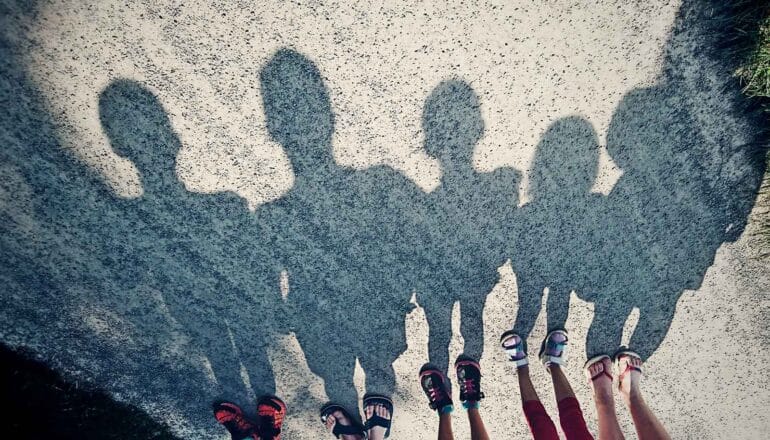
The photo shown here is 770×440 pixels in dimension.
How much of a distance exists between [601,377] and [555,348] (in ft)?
1.49

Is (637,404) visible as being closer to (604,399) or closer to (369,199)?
(604,399)

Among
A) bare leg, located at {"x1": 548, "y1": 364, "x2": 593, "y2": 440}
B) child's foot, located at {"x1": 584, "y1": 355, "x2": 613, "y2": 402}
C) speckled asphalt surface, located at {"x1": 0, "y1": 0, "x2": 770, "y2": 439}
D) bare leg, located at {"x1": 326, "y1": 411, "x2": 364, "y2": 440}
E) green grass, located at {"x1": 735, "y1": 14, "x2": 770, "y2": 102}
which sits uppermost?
green grass, located at {"x1": 735, "y1": 14, "x2": 770, "y2": 102}

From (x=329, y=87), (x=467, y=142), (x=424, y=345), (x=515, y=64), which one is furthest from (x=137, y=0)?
(x=424, y=345)

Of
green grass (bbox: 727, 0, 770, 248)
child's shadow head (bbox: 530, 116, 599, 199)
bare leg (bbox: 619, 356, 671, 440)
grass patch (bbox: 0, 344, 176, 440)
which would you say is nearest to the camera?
green grass (bbox: 727, 0, 770, 248)

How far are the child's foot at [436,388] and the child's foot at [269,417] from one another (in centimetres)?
120

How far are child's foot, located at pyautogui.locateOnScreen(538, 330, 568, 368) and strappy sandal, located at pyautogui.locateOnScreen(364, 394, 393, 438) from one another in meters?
1.32

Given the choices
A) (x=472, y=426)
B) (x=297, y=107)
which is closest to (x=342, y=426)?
(x=472, y=426)

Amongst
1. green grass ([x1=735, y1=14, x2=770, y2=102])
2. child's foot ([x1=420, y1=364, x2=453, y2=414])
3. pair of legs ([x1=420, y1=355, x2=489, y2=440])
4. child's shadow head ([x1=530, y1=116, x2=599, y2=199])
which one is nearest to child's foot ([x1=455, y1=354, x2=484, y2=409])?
pair of legs ([x1=420, y1=355, x2=489, y2=440])

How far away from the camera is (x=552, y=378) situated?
255 centimetres

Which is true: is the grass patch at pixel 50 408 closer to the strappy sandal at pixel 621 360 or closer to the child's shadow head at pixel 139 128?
the child's shadow head at pixel 139 128

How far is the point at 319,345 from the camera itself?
2543 mm

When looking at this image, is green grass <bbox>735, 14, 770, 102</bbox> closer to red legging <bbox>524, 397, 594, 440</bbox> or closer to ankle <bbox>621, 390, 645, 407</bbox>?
ankle <bbox>621, 390, 645, 407</bbox>

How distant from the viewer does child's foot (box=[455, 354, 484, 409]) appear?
250cm

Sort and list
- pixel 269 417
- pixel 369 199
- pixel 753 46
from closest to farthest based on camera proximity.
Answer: pixel 753 46
pixel 369 199
pixel 269 417
